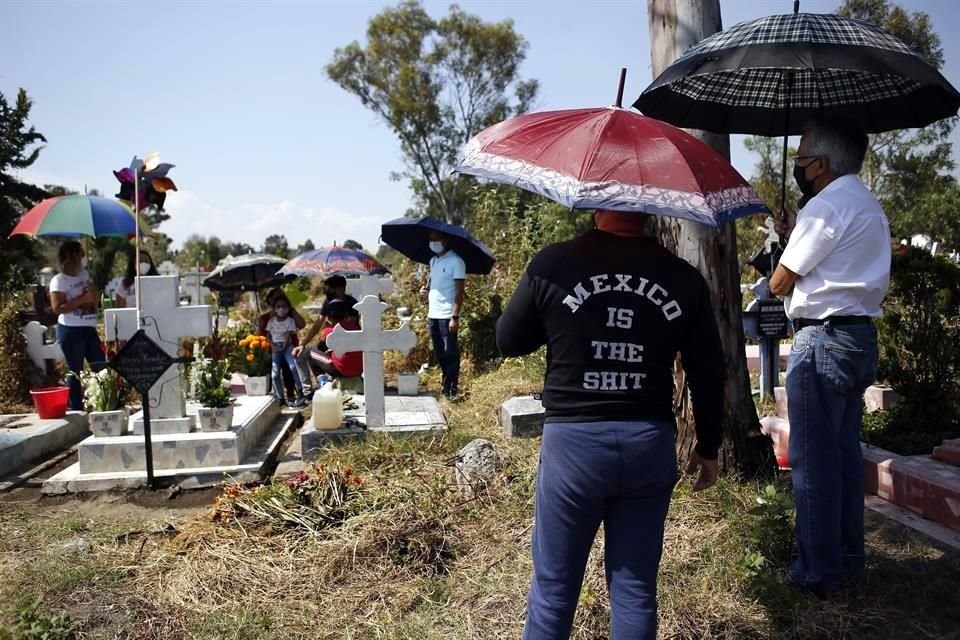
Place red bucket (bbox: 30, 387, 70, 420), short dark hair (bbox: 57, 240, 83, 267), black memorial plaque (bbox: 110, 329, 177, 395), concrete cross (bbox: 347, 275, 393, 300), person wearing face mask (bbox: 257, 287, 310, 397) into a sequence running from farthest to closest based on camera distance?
concrete cross (bbox: 347, 275, 393, 300), person wearing face mask (bbox: 257, 287, 310, 397), short dark hair (bbox: 57, 240, 83, 267), red bucket (bbox: 30, 387, 70, 420), black memorial plaque (bbox: 110, 329, 177, 395)

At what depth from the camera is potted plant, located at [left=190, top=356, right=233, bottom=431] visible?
546cm

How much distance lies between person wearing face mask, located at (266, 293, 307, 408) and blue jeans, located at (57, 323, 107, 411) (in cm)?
167

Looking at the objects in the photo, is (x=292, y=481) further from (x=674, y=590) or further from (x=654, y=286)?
(x=654, y=286)

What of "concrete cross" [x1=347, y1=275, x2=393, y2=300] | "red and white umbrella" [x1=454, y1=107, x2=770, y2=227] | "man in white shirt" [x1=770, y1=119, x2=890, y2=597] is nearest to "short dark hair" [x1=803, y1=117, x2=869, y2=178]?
"man in white shirt" [x1=770, y1=119, x2=890, y2=597]

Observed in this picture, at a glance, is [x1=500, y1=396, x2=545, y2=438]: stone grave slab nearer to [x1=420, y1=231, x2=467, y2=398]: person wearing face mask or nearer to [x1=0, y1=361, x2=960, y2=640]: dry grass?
[x1=0, y1=361, x2=960, y2=640]: dry grass

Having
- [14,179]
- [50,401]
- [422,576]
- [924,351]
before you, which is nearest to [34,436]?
[50,401]

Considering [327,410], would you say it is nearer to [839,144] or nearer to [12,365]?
[839,144]

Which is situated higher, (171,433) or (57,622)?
(171,433)

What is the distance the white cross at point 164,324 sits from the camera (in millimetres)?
5531

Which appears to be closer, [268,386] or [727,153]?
[727,153]

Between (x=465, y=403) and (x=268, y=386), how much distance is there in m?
2.48

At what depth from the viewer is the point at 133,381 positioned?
4.88 meters

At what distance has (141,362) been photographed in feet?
16.1

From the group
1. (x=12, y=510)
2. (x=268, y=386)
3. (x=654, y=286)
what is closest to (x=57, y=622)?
(x=12, y=510)
